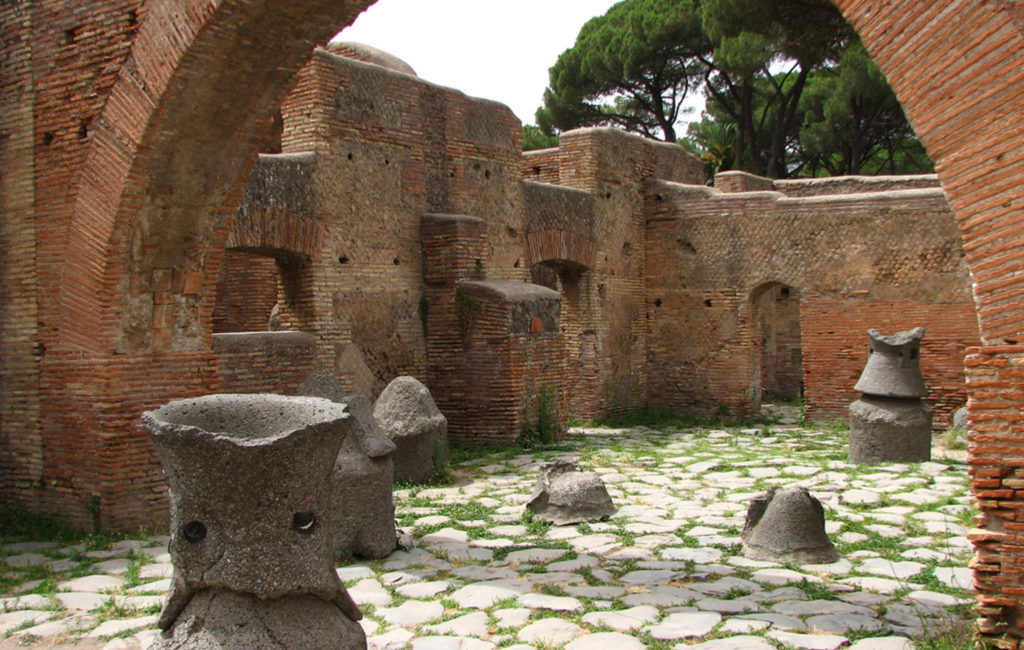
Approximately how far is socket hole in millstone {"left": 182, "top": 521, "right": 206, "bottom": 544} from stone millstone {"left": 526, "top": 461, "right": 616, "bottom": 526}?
3.78m

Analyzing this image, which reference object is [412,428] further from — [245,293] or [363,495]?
[245,293]

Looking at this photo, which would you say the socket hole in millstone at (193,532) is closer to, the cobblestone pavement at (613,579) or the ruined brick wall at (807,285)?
the cobblestone pavement at (613,579)

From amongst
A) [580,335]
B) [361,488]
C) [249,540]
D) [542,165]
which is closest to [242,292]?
[580,335]

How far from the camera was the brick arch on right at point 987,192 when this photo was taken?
335 centimetres

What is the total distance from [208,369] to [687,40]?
23026 millimetres

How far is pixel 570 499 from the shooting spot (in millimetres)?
6930

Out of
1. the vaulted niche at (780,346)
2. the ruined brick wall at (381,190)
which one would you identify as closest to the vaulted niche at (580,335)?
the ruined brick wall at (381,190)

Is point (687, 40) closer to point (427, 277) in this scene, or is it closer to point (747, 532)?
point (427, 277)

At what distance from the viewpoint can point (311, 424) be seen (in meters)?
3.35

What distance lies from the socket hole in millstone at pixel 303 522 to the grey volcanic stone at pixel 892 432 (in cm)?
735

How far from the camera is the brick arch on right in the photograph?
335 cm

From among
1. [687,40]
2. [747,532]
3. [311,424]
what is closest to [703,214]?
[747,532]

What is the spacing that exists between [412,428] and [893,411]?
4.80m

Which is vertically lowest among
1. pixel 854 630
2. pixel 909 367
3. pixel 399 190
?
pixel 854 630
